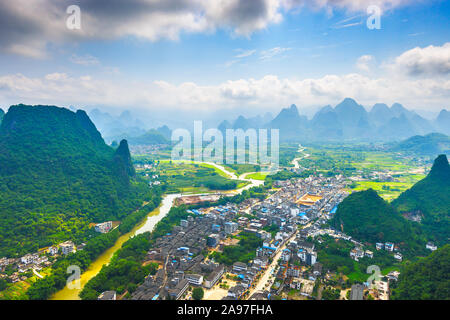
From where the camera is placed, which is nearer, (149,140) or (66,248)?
(66,248)

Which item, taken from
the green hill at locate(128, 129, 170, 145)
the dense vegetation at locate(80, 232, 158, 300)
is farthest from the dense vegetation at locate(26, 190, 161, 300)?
the green hill at locate(128, 129, 170, 145)

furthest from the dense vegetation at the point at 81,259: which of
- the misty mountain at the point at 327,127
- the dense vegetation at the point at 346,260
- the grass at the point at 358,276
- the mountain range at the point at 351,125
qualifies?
the misty mountain at the point at 327,127

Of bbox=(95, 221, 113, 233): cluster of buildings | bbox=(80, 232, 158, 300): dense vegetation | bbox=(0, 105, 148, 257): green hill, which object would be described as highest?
bbox=(0, 105, 148, 257): green hill

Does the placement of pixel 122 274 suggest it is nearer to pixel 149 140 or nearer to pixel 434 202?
pixel 434 202

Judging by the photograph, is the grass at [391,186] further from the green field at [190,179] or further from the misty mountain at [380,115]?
the misty mountain at [380,115]

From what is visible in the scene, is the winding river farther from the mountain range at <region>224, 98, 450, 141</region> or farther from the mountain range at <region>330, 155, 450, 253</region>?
the mountain range at <region>224, 98, 450, 141</region>

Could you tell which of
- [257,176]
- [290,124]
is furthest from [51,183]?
[290,124]
